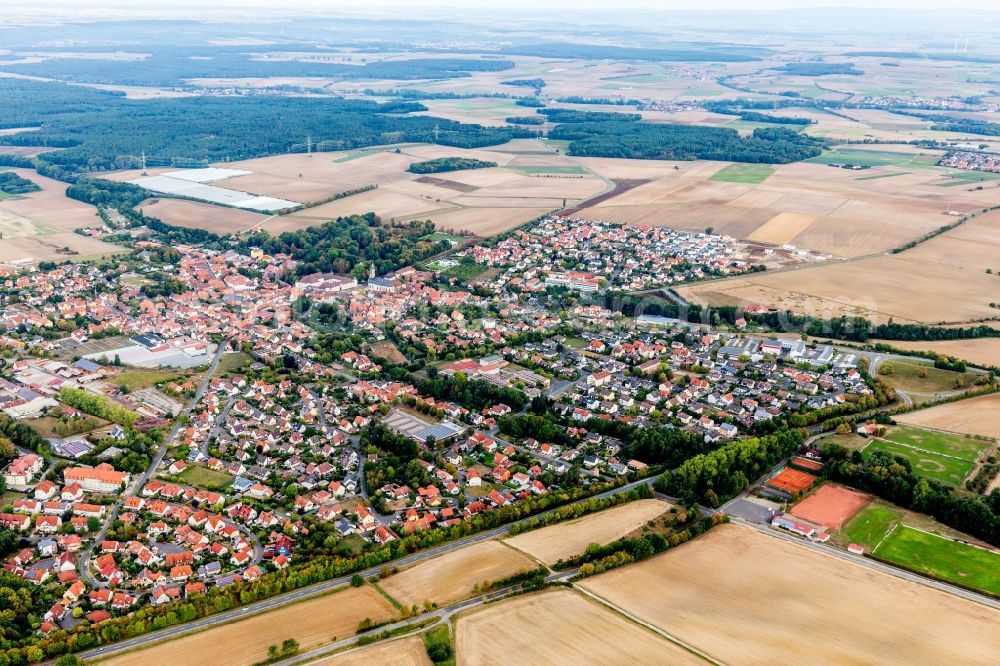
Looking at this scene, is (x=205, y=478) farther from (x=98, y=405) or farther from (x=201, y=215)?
(x=201, y=215)

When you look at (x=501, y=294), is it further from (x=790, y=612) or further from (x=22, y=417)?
(x=790, y=612)

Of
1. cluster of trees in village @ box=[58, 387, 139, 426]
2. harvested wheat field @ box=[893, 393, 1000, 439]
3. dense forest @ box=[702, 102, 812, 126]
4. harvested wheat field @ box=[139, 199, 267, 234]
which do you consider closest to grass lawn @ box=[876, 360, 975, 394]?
harvested wheat field @ box=[893, 393, 1000, 439]

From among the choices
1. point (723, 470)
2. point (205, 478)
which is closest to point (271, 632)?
point (205, 478)

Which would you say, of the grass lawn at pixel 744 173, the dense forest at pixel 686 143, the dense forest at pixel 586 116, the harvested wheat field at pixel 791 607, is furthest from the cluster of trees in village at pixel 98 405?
the dense forest at pixel 586 116

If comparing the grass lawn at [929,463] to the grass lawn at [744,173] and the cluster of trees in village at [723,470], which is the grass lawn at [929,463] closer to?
the cluster of trees in village at [723,470]

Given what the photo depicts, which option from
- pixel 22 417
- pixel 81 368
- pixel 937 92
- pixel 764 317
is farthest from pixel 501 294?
pixel 937 92

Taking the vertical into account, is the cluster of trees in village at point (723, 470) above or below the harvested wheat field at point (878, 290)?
below

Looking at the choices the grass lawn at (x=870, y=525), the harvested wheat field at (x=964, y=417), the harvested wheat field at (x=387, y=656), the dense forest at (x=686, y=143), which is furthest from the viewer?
the dense forest at (x=686, y=143)
